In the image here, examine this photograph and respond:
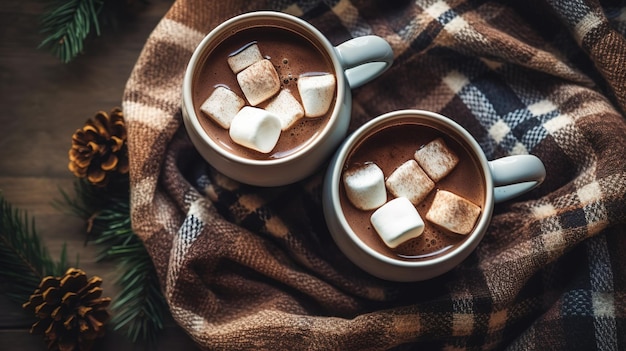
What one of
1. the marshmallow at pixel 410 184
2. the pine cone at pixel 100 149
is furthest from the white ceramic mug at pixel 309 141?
the pine cone at pixel 100 149

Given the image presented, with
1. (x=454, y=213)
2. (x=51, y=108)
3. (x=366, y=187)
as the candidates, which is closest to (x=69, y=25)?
(x=51, y=108)

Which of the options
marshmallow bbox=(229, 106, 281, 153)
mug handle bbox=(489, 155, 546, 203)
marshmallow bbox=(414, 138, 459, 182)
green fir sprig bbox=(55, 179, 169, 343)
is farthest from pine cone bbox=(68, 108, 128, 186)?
mug handle bbox=(489, 155, 546, 203)

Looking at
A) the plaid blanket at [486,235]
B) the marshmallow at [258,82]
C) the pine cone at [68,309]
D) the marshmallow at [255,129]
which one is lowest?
the pine cone at [68,309]

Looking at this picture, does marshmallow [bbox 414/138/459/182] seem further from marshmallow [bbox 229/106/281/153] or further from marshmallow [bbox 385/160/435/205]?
marshmallow [bbox 229/106/281/153]

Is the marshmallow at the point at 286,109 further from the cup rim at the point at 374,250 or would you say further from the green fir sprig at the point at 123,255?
the green fir sprig at the point at 123,255

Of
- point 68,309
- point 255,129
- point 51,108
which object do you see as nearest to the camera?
point 255,129

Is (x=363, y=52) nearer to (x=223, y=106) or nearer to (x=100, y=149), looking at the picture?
(x=223, y=106)

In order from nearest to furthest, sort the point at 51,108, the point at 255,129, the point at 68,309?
the point at 255,129 → the point at 68,309 → the point at 51,108
